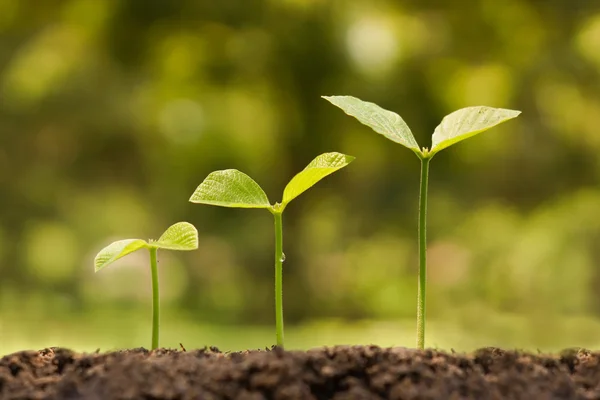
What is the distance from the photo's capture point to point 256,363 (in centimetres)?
55

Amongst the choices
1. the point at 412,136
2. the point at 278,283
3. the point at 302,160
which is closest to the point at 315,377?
the point at 278,283

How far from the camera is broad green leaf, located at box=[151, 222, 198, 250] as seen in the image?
0.65 m

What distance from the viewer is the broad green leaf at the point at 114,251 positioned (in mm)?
617

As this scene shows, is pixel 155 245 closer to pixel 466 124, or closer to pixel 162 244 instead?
pixel 162 244

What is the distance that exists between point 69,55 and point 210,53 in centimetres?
73

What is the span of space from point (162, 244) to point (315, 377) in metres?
0.21

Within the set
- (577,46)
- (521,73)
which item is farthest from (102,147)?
(577,46)

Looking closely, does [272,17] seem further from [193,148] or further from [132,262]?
[132,262]

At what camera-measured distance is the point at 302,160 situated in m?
2.87

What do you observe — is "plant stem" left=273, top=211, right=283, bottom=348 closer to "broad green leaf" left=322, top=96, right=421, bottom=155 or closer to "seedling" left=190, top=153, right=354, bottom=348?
"seedling" left=190, top=153, right=354, bottom=348

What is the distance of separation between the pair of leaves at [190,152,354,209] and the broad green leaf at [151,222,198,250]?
0.04 meters

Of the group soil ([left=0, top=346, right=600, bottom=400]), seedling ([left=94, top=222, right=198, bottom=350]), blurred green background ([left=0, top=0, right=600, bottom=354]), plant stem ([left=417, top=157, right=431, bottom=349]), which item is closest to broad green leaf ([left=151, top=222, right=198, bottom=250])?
seedling ([left=94, top=222, right=198, bottom=350])

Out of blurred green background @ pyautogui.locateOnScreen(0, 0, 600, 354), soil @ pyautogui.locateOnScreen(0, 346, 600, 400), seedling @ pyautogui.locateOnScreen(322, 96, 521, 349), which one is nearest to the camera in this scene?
soil @ pyautogui.locateOnScreen(0, 346, 600, 400)

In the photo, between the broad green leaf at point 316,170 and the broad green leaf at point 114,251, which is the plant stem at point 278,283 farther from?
the broad green leaf at point 114,251
